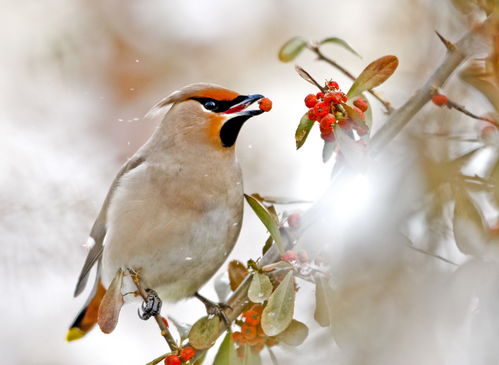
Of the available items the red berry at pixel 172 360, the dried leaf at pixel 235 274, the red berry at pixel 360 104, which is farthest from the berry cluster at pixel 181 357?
the red berry at pixel 360 104

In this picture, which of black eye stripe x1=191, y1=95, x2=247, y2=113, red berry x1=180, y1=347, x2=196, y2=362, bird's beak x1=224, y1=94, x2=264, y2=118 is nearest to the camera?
red berry x1=180, y1=347, x2=196, y2=362

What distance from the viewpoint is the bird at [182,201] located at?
7.57 feet

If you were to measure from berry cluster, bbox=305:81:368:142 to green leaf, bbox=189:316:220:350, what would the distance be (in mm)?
501

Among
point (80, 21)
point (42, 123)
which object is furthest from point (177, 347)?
point (80, 21)

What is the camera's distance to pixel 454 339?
92cm

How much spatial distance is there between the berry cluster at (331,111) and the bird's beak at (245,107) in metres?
0.65

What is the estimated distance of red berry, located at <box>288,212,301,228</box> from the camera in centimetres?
155

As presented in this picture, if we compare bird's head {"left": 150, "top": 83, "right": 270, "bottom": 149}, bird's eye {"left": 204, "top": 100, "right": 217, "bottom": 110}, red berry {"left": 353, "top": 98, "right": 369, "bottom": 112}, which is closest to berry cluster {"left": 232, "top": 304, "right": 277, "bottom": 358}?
red berry {"left": 353, "top": 98, "right": 369, "bottom": 112}

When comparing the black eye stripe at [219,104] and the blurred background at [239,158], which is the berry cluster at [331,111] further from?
the black eye stripe at [219,104]

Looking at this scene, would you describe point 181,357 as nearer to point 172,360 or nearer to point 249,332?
point 172,360

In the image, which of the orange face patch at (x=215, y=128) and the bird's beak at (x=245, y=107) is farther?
the orange face patch at (x=215, y=128)

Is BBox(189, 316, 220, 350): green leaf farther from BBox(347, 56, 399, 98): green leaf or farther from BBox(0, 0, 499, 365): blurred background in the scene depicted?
BBox(347, 56, 399, 98): green leaf

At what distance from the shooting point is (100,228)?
2.65 meters

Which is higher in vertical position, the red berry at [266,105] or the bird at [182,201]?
the bird at [182,201]
